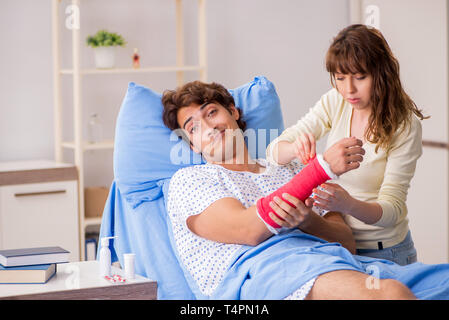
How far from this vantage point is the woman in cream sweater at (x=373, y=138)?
1.71 m

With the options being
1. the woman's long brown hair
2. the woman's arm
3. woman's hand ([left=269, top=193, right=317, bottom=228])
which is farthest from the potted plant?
woman's hand ([left=269, top=193, right=317, bottom=228])

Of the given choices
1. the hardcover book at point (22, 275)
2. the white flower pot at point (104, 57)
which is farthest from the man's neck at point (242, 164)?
the white flower pot at point (104, 57)

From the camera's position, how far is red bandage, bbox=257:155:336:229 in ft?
4.74

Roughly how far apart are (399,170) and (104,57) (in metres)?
1.79

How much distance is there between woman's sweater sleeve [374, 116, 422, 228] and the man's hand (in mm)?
355

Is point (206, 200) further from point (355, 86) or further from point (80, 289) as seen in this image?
point (355, 86)

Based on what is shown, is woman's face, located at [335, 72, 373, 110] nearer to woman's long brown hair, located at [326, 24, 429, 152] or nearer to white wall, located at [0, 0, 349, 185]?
woman's long brown hair, located at [326, 24, 429, 152]

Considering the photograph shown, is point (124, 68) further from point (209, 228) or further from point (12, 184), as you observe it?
point (209, 228)

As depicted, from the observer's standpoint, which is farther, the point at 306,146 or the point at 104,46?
the point at 104,46

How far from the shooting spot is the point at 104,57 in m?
3.10

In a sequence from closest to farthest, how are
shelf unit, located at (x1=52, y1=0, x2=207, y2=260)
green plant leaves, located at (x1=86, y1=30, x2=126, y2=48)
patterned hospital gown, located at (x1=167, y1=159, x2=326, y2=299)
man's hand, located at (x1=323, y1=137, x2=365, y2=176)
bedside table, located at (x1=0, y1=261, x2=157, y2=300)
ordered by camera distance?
man's hand, located at (x1=323, y1=137, x2=365, y2=176), bedside table, located at (x1=0, y1=261, x2=157, y2=300), patterned hospital gown, located at (x1=167, y1=159, x2=326, y2=299), shelf unit, located at (x1=52, y1=0, x2=207, y2=260), green plant leaves, located at (x1=86, y1=30, x2=126, y2=48)

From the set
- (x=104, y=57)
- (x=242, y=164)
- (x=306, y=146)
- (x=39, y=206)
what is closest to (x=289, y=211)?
(x=306, y=146)

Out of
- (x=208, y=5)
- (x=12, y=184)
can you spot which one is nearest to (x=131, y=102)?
(x=12, y=184)

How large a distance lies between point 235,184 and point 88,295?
0.48 meters
